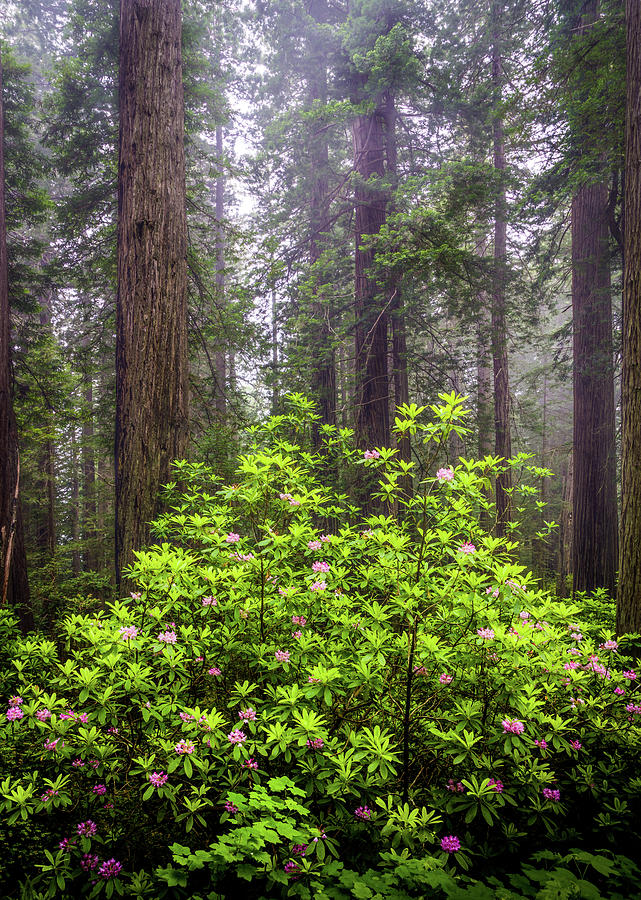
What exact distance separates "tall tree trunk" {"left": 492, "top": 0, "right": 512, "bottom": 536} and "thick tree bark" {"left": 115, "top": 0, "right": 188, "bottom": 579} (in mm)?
4800

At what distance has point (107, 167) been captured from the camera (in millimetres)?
7098

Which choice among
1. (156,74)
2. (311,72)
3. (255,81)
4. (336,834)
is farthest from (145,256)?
(255,81)

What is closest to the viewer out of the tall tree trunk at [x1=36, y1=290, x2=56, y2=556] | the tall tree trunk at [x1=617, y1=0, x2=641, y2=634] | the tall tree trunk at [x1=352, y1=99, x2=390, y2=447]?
the tall tree trunk at [x1=617, y1=0, x2=641, y2=634]

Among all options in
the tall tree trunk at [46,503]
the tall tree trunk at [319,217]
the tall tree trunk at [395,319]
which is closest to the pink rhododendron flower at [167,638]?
the tall tree trunk at [395,319]

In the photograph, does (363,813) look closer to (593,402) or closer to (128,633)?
(128,633)

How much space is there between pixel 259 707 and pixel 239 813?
54 cm

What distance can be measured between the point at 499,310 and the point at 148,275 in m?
5.67

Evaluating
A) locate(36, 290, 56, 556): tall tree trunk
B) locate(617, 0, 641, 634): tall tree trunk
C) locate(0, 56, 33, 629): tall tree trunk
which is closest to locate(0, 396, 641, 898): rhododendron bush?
locate(617, 0, 641, 634): tall tree trunk

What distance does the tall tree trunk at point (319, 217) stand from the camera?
8344 mm

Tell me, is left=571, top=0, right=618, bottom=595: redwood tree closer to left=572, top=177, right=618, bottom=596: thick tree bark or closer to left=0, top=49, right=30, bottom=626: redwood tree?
left=572, top=177, right=618, bottom=596: thick tree bark

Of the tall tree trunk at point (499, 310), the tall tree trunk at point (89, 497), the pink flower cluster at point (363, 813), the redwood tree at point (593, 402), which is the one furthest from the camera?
the tall tree trunk at point (89, 497)

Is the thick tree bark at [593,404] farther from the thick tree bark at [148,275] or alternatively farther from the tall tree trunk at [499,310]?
the thick tree bark at [148,275]

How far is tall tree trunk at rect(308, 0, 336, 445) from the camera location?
8344mm

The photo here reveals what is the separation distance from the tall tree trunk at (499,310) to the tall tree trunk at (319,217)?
9.76 feet
